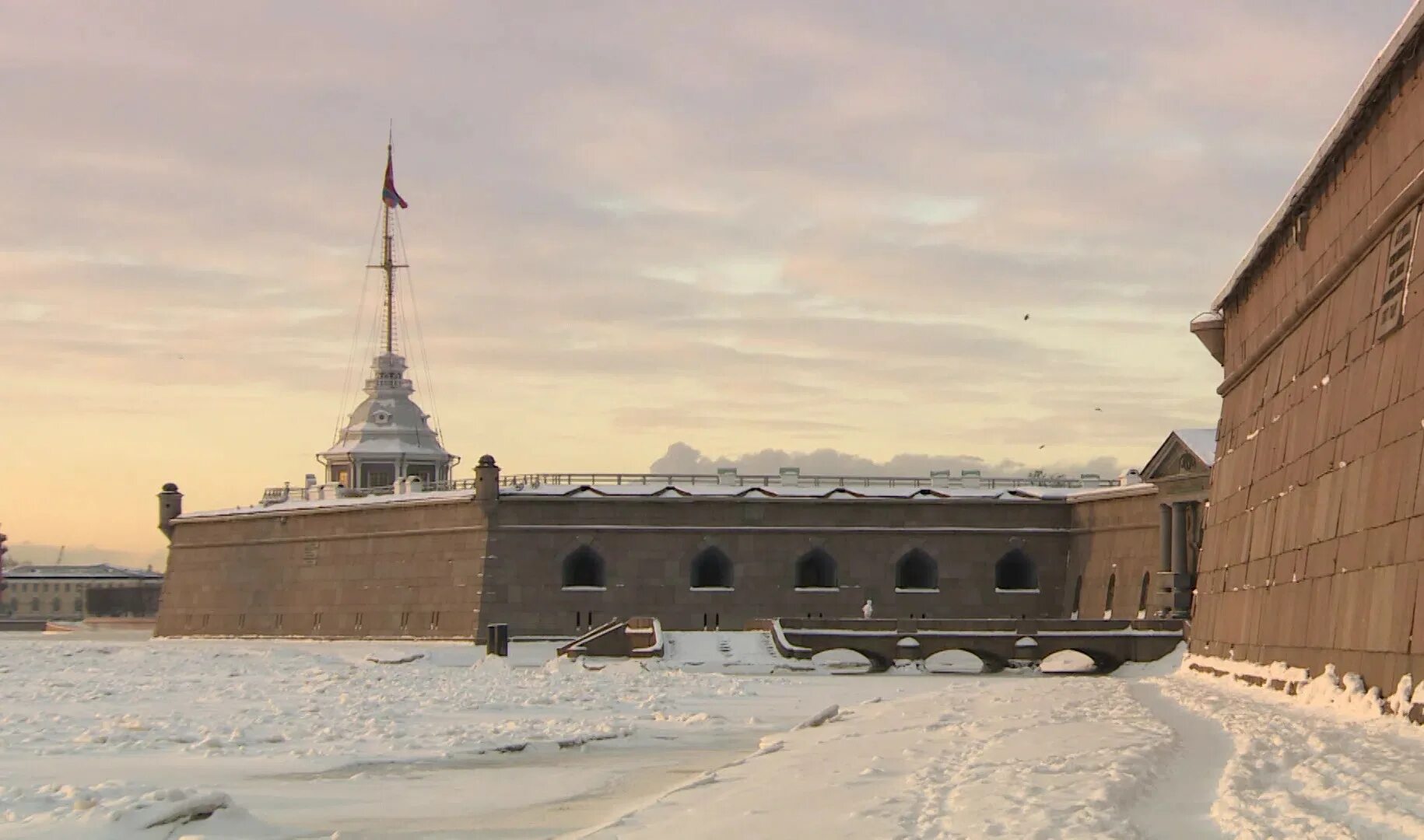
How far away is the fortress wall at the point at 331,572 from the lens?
55.7 meters

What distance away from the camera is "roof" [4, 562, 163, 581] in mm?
129625

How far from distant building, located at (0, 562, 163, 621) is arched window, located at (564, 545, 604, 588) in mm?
84914

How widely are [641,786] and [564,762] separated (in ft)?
7.63

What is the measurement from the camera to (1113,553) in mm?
52875

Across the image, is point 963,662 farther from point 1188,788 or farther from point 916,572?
point 1188,788

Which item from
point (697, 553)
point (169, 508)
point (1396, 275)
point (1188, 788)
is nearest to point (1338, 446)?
point (1396, 275)

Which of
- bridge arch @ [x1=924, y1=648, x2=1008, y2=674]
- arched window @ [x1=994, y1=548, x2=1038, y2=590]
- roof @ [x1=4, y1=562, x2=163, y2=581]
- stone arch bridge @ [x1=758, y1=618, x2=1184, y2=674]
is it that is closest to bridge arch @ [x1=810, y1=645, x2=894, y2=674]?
stone arch bridge @ [x1=758, y1=618, x2=1184, y2=674]

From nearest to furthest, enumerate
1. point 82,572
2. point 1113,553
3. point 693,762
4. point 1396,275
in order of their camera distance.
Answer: point 1396,275, point 693,762, point 1113,553, point 82,572

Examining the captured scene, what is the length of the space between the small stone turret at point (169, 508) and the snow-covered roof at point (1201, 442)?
42.5 meters

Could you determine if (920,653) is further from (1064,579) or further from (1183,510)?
(1064,579)

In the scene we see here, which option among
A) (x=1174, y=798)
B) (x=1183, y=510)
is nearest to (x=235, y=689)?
(x=1174, y=798)

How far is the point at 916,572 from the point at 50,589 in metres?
106

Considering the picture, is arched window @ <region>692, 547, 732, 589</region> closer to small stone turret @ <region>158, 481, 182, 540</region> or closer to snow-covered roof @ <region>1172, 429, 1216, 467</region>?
snow-covered roof @ <region>1172, 429, 1216, 467</region>

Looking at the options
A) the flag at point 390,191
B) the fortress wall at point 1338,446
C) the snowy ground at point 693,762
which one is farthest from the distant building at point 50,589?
the fortress wall at point 1338,446
